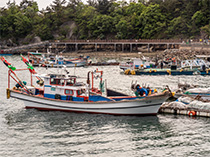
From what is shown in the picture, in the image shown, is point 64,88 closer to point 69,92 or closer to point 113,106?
point 69,92

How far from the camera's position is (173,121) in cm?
3166

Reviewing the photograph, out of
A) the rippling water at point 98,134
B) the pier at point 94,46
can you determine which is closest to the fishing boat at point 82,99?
the rippling water at point 98,134

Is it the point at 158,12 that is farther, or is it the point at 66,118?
the point at 158,12

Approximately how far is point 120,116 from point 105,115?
4.85 feet

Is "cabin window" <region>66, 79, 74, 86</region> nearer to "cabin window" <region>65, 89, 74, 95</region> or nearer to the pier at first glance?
"cabin window" <region>65, 89, 74, 95</region>

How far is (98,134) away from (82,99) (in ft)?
22.3

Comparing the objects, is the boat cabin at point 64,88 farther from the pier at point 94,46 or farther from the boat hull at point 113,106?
the pier at point 94,46

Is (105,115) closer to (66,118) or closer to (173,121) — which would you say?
(66,118)

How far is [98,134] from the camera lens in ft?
91.7

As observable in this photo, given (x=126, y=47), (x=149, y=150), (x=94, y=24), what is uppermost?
(x=94, y=24)

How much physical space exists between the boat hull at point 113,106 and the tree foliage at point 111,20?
82627 mm

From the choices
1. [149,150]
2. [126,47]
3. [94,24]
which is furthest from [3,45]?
[149,150]

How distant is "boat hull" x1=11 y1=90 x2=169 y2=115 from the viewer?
1259 inches

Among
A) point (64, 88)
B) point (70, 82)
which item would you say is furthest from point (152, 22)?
point (64, 88)
